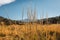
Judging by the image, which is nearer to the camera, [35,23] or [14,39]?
[35,23]

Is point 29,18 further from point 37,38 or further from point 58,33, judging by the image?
point 58,33

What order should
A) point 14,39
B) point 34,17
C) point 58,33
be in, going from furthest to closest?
point 58,33 → point 14,39 → point 34,17

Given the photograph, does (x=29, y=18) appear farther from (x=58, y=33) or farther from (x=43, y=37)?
(x=58, y=33)

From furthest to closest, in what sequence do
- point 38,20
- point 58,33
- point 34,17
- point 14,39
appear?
point 58,33, point 14,39, point 38,20, point 34,17

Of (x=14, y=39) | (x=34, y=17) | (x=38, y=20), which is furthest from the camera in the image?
(x=14, y=39)

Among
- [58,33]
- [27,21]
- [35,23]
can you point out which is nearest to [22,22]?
[27,21]

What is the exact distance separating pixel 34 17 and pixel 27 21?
355 mm

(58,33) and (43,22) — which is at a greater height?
(43,22)

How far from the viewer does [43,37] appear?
414 centimetres

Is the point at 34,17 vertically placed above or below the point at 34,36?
above

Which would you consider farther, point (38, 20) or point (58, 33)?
point (58, 33)

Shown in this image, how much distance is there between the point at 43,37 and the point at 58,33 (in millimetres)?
1465

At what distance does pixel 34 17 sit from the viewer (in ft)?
12.2

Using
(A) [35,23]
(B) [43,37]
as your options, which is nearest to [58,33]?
(B) [43,37]
